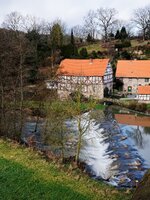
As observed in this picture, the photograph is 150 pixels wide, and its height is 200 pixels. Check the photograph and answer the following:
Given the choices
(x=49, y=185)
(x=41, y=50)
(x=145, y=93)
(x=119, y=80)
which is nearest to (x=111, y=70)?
(x=119, y=80)

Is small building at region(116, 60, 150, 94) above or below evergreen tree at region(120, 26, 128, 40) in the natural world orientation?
below

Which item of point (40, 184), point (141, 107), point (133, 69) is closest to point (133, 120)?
point (141, 107)

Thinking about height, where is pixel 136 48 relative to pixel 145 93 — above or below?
above

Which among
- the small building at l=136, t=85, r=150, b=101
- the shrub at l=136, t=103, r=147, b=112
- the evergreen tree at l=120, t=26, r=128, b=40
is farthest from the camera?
the evergreen tree at l=120, t=26, r=128, b=40

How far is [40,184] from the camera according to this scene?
992cm

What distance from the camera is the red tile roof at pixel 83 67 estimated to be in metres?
51.1

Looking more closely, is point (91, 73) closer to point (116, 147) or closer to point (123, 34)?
point (116, 147)

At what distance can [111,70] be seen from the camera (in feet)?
176

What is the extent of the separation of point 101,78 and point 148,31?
3617 cm

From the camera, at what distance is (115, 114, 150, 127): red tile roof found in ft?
119

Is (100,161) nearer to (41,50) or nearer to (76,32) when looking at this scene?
(41,50)

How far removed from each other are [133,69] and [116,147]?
29.4 metres

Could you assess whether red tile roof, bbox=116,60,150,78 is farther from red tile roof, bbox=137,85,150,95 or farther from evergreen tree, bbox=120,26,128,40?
evergreen tree, bbox=120,26,128,40

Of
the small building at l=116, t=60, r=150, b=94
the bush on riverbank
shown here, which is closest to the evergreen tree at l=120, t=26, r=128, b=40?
the small building at l=116, t=60, r=150, b=94
